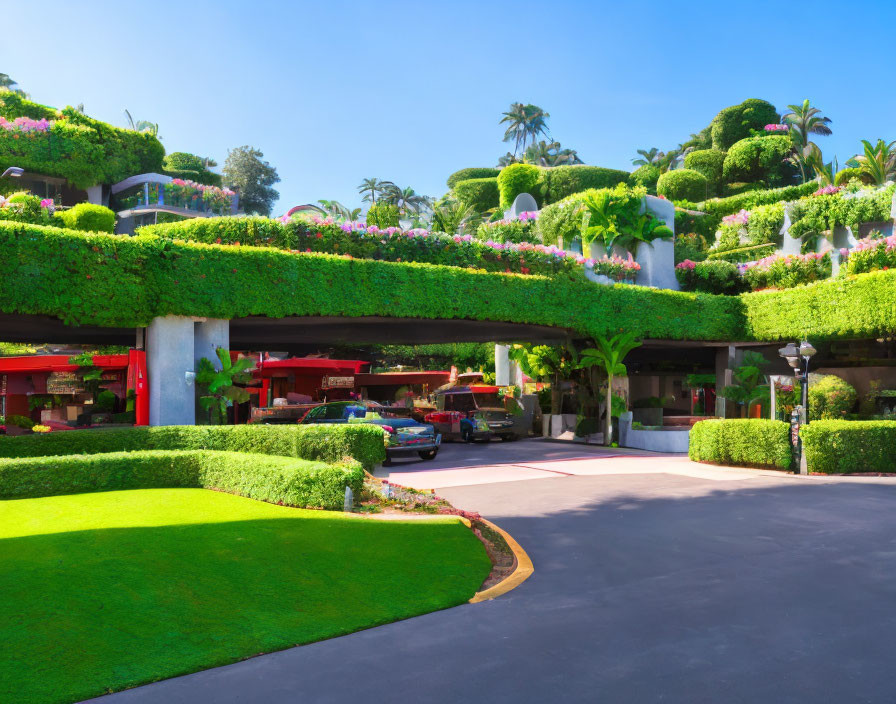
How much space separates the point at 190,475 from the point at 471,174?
71.2 m

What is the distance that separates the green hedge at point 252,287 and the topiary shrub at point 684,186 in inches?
1396

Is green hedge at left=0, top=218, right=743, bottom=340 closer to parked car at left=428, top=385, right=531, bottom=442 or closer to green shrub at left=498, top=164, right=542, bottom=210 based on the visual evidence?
parked car at left=428, top=385, right=531, bottom=442

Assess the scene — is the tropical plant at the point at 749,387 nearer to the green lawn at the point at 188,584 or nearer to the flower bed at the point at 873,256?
the flower bed at the point at 873,256

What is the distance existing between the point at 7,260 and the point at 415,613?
13.3 meters

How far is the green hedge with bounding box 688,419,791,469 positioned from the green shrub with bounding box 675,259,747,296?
1344cm

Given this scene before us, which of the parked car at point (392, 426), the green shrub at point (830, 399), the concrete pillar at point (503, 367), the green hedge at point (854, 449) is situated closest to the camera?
the green hedge at point (854, 449)

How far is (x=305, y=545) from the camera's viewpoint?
8.38 meters

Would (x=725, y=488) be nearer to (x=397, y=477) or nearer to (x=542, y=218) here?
(x=397, y=477)

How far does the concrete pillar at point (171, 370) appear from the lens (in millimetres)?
17859

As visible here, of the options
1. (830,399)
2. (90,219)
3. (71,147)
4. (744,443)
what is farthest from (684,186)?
(90,219)

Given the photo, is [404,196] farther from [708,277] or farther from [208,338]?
[208,338]

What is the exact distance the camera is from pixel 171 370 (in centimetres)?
1803

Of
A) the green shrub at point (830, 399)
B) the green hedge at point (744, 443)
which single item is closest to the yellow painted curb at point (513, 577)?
the green hedge at point (744, 443)

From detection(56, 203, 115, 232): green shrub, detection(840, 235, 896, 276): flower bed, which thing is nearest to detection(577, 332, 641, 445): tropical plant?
detection(840, 235, 896, 276): flower bed
